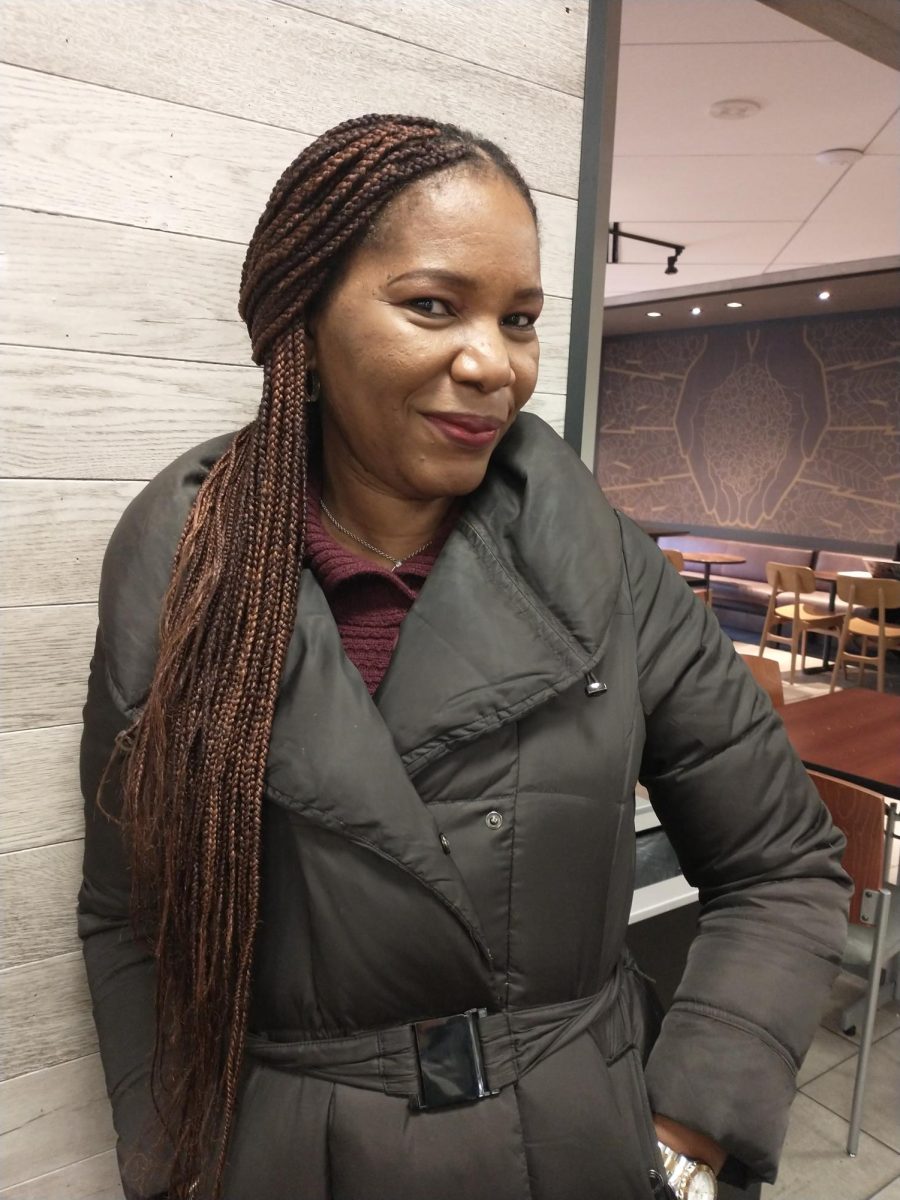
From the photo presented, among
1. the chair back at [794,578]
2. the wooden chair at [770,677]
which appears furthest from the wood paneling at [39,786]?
the chair back at [794,578]

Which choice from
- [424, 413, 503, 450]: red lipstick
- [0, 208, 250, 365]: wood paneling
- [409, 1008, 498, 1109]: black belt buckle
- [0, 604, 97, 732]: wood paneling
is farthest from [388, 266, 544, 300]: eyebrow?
[409, 1008, 498, 1109]: black belt buckle

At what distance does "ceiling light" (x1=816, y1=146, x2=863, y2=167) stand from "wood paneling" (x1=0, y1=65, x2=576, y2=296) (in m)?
3.68

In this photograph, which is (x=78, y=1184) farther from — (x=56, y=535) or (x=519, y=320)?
(x=519, y=320)

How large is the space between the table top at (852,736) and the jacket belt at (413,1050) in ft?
4.12

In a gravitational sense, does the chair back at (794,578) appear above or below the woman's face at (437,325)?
below

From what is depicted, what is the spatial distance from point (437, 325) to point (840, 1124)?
2211 millimetres

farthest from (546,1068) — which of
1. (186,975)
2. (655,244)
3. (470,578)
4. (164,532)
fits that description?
(655,244)

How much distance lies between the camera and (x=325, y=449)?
0.98 meters

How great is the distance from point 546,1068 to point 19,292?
1.03 meters

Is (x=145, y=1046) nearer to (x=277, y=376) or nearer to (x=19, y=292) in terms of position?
(x=277, y=376)

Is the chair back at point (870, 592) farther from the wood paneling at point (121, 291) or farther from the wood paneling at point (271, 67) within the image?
the wood paneling at point (121, 291)

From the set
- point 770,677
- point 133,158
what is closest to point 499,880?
point 133,158

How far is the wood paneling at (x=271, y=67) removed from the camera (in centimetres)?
95

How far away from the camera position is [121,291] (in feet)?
3.37
